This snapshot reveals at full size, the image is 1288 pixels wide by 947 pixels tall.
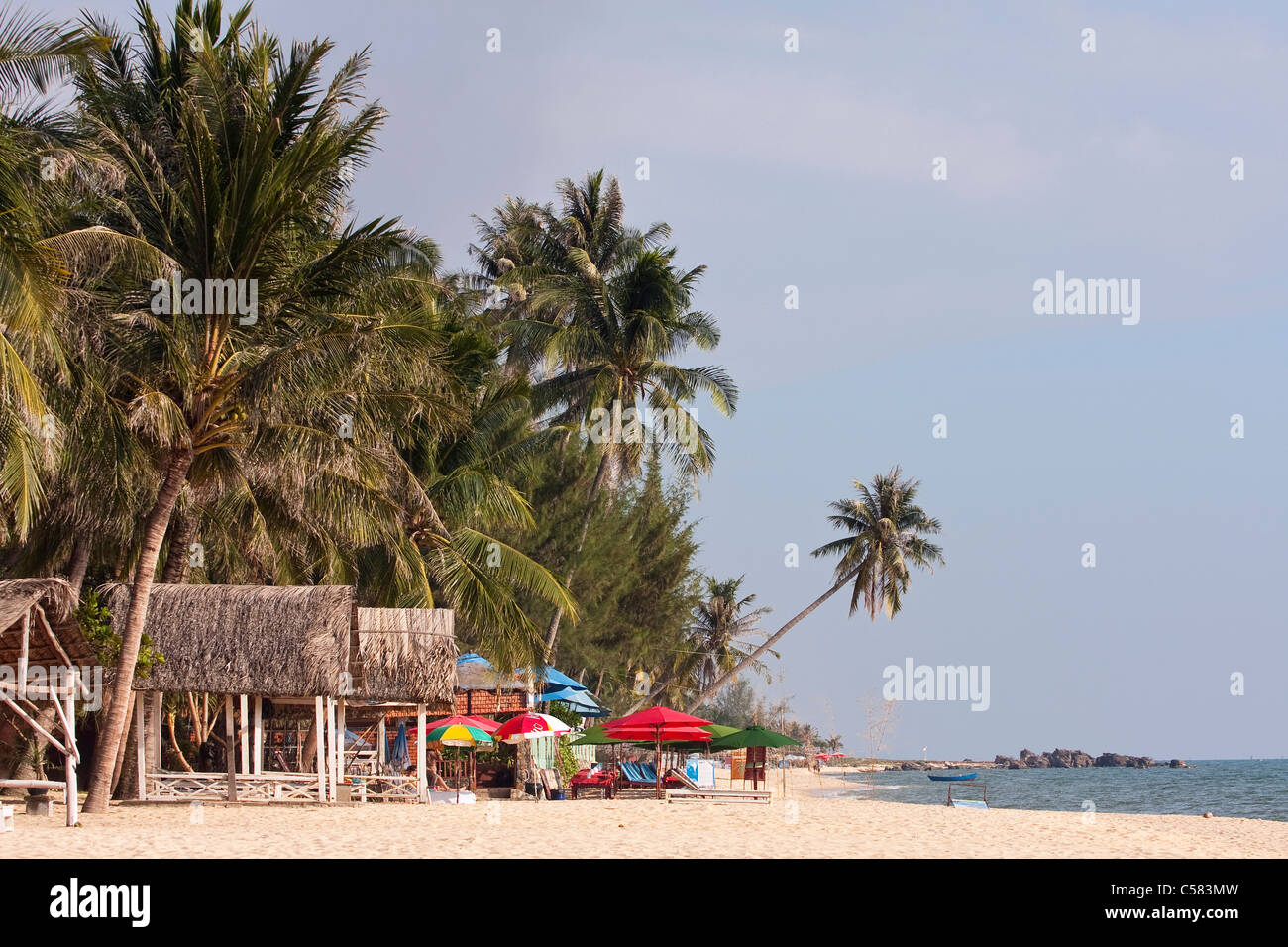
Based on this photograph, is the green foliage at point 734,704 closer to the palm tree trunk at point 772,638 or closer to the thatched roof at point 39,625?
the palm tree trunk at point 772,638

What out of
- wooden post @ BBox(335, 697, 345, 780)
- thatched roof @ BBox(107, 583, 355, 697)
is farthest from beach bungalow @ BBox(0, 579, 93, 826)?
wooden post @ BBox(335, 697, 345, 780)

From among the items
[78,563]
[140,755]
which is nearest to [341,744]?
[140,755]

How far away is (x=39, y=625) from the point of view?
1447cm

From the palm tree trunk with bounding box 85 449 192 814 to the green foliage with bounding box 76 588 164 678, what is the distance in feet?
3.39

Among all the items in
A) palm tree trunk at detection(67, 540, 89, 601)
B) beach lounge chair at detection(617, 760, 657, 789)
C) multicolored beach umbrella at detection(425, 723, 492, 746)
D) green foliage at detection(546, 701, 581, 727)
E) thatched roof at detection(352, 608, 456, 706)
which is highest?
palm tree trunk at detection(67, 540, 89, 601)

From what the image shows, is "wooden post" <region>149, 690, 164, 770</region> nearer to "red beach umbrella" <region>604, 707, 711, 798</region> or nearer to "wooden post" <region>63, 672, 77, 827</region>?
"wooden post" <region>63, 672, 77, 827</region>

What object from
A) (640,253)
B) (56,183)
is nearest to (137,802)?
(56,183)

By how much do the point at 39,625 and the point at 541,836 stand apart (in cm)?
609

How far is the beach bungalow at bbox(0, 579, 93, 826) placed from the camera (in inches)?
533

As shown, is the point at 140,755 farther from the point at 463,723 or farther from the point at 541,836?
the point at 541,836

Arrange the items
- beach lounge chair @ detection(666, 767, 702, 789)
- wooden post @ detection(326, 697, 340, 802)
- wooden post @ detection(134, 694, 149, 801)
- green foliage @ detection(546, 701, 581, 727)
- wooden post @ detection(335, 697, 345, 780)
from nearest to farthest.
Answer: wooden post @ detection(134, 694, 149, 801) < wooden post @ detection(326, 697, 340, 802) < wooden post @ detection(335, 697, 345, 780) < beach lounge chair @ detection(666, 767, 702, 789) < green foliage @ detection(546, 701, 581, 727)
